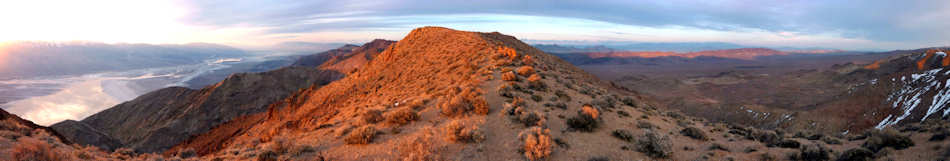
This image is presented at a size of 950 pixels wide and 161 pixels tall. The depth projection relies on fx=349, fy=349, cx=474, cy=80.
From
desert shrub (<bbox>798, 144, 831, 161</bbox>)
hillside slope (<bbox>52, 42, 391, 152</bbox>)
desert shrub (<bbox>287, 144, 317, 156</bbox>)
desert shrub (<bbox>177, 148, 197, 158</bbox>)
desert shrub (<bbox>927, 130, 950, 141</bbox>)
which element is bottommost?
hillside slope (<bbox>52, 42, 391, 152</bbox>)

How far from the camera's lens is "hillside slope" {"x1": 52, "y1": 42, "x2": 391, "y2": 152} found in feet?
127

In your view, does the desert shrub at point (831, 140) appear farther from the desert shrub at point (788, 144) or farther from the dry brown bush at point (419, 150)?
the dry brown bush at point (419, 150)

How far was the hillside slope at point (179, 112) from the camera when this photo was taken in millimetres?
38844

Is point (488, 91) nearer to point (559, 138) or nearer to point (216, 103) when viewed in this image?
point (559, 138)

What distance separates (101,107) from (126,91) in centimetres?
7333

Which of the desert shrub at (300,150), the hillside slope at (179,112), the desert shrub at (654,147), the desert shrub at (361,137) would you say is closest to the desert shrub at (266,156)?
the desert shrub at (300,150)

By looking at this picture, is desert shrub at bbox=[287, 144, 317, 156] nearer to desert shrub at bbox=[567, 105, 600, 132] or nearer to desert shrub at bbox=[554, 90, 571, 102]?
desert shrub at bbox=[567, 105, 600, 132]

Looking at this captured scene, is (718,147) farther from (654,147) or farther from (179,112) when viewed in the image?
(179,112)

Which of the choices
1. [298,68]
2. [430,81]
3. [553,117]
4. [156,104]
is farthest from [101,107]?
[553,117]

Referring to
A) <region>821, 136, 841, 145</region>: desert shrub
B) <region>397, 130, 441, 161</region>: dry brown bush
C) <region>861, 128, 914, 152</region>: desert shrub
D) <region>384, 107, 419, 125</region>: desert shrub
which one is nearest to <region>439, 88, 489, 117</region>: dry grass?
<region>384, 107, 419, 125</region>: desert shrub

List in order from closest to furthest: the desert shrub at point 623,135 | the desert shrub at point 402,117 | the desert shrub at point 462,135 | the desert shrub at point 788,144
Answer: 1. the desert shrub at point 788,144
2. the desert shrub at point 462,135
3. the desert shrub at point 623,135
4. the desert shrub at point 402,117

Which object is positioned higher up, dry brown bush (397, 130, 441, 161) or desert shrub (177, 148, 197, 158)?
dry brown bush (397, 130, 441, 161)

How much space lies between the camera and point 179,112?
171 feet

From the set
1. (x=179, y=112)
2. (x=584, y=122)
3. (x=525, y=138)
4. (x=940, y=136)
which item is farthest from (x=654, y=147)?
(x=179, y=112)
